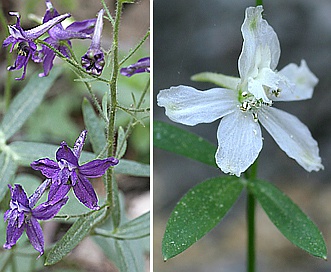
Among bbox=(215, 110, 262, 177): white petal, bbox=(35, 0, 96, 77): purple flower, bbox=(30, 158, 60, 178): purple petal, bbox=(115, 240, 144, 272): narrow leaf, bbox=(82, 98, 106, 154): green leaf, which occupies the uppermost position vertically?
bbox=(35, 0, 96, 77): purple flower

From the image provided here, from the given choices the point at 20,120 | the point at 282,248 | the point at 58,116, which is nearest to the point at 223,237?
the point at 282,248

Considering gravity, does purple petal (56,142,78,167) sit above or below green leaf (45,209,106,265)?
above

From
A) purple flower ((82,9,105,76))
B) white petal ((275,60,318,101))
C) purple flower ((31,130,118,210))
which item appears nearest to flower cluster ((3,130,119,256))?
purple flower ((31,130,118,210))

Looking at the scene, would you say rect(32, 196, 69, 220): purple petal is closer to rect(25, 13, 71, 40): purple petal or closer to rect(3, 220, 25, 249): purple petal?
rect(3, 220, 25, 249): purple petal

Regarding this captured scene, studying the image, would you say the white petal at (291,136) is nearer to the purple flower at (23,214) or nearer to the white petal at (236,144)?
the white petal at (236,144)

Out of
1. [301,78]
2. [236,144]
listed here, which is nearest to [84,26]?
[236,144]

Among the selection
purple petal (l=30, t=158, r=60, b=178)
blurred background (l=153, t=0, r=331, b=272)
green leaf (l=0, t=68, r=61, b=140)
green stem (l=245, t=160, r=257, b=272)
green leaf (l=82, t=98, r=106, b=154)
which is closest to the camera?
purple petal (l=30, t=158, r=60, b=178)
